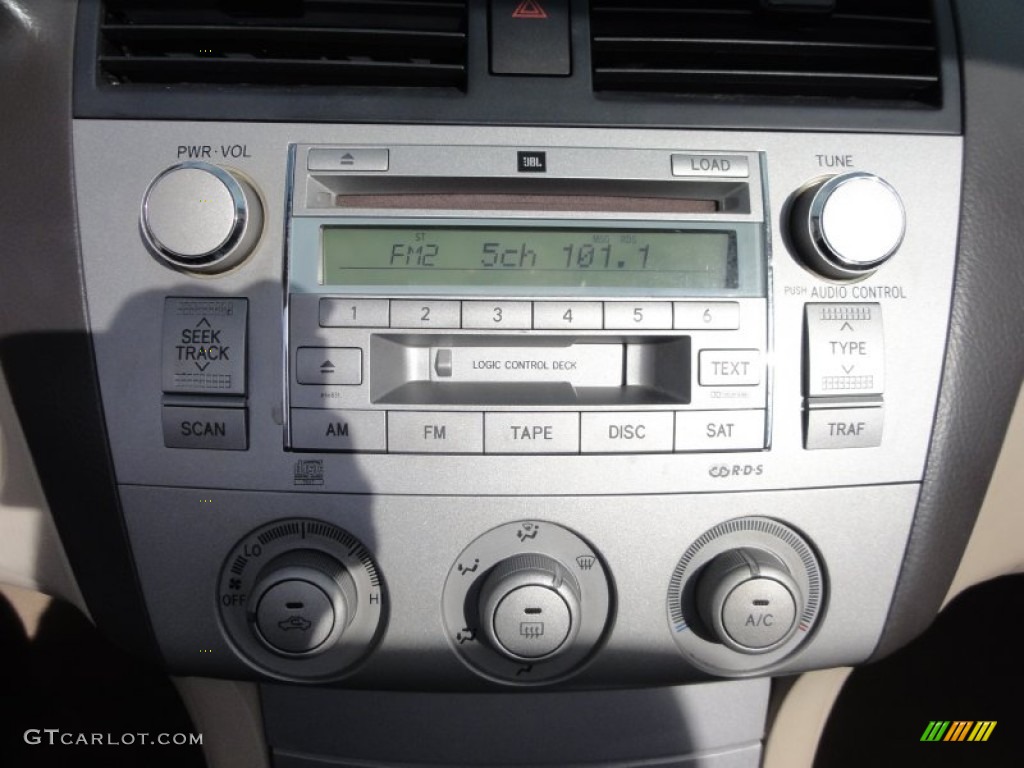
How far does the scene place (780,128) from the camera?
66 centimetres

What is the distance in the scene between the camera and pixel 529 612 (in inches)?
24.4

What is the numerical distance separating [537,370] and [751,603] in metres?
0.28

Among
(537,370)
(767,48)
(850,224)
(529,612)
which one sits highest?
(767,48)

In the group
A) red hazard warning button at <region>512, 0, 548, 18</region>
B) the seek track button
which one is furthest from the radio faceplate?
red hazard warning button at <region>512, 0, 548, 18</region>

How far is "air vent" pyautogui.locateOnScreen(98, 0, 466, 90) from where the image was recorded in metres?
0.65

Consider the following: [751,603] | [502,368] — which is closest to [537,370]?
[502,368]

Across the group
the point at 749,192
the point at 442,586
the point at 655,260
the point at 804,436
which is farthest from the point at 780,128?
the point at 442,586

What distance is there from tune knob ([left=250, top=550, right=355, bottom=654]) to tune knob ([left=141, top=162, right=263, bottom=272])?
0.92 feet

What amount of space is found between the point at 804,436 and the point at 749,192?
9.0 inches

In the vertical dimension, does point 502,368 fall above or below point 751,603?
above

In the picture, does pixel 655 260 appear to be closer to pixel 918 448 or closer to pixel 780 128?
pixel 780 128

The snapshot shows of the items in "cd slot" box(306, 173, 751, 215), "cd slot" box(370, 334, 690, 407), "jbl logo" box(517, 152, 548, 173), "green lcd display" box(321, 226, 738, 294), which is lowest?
"cd slot" box(370, 334, 690, 407)

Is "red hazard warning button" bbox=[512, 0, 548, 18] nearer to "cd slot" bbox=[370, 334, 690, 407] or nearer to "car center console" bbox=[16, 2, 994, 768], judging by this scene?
"car center console" bbox=[16, 2, 994, 768]

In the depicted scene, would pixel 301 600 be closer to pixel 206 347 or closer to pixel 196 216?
pixel 206 347
